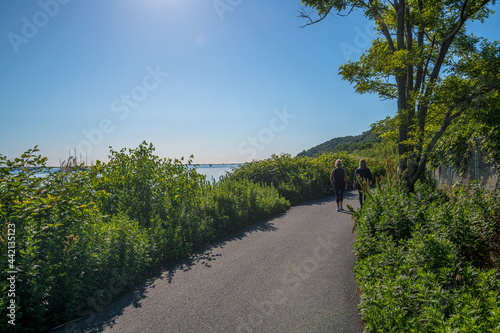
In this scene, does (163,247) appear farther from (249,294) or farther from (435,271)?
(435,271)

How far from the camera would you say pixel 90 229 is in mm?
5078

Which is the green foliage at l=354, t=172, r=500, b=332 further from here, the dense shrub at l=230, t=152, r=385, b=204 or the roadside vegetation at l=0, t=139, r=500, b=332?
the dense shrub at l=230, t=152, r=385, b=204

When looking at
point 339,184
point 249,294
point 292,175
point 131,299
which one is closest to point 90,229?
point 131,299

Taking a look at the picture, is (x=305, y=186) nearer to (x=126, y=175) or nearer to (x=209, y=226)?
(x=209, y=226)

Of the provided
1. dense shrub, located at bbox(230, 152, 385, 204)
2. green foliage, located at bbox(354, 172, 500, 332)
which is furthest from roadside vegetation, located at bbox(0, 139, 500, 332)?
dense shrub, located at bbox(230, 152, 385, 204)

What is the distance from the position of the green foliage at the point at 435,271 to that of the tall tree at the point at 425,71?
352 centimetres

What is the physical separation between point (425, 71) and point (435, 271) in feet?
28.8

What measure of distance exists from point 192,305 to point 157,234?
232 centimetres

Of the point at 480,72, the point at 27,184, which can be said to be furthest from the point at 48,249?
the point at 480,72

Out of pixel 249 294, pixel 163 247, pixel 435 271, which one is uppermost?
pixel 163 247

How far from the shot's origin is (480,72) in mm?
8273

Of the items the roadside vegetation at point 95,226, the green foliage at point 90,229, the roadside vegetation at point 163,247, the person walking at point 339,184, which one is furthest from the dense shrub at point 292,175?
the roadside vegetation at point 163,247

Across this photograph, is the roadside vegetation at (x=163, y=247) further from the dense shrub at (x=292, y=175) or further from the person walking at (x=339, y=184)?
the dense shrub at (x=292, y=175)

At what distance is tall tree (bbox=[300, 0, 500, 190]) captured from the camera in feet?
24.7
